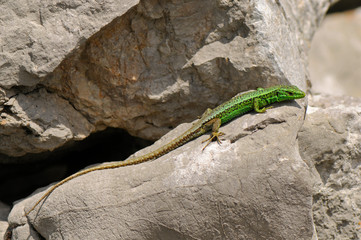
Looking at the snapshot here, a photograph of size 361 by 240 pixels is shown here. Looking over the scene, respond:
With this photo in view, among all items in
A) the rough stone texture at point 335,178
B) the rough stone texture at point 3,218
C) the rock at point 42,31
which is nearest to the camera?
the rock at point 42,31

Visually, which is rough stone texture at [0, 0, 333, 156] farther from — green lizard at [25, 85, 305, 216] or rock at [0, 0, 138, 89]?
green lizard at [25, 85, 305, 216]

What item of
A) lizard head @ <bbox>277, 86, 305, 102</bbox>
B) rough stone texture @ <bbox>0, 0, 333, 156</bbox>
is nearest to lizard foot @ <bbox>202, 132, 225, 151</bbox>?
rough stone texture @ <bbox>0, 0, 333, 156</bbox>

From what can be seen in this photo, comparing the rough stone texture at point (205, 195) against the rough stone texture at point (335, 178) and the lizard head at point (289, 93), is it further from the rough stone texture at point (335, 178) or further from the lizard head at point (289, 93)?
the rough stone texture at point (335, 178)

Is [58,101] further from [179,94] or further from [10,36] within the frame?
[179,94]

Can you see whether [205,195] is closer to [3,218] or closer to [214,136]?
[214,136]

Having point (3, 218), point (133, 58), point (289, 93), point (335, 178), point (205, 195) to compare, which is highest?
point (289, 93)

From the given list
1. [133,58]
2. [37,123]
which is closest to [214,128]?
[133,58]

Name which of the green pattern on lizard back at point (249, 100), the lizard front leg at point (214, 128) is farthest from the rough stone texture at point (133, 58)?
the lizard front leg at point (214, 128)

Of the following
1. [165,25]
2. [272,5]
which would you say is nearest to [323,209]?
[272,5]
